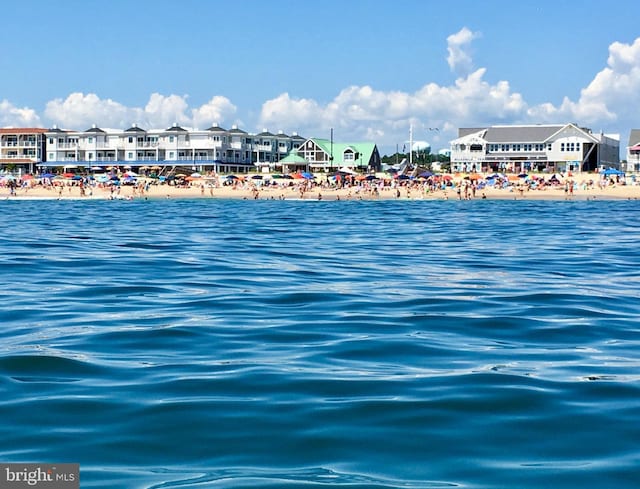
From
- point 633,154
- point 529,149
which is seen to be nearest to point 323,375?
point 529,149

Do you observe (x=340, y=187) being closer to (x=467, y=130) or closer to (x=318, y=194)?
(x=318, y=194)

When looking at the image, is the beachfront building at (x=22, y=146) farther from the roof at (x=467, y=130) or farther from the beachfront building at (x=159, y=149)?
the roof at (x=467, y=130)

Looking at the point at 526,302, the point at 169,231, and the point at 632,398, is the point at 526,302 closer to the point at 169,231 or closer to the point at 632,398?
the point at 632,398

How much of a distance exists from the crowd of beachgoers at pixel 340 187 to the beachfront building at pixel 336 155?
840 inches

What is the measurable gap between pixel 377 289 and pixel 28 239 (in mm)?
12914

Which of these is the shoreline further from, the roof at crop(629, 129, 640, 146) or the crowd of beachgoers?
the roof at crop(629, 129, 640, 146)

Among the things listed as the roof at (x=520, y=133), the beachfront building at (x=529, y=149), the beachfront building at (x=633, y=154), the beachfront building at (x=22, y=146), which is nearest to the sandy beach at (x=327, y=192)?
the beachfront building at (x=529, y=149)

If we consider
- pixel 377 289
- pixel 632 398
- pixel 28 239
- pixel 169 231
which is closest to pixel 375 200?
pixel 169 231

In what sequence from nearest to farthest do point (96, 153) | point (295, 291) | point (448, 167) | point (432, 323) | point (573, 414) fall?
point (573, 414) → point (432, 323) → point (295, 291) → point (448, 167) → point (96, 153)

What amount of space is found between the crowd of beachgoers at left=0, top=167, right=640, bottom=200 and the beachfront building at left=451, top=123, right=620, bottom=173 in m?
8.85

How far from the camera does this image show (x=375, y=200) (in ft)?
216

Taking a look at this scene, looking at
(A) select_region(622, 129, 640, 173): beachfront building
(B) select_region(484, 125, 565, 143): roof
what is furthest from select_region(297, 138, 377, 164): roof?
(A) select_region(622, 129, 640, 173): beachfront building

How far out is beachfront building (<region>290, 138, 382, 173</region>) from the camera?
110 meters

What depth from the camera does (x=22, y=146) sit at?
388 ft
